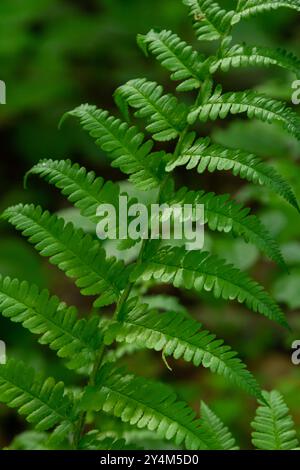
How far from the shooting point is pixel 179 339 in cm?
128

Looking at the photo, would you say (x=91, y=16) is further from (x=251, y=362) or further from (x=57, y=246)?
(x=57, y=246)

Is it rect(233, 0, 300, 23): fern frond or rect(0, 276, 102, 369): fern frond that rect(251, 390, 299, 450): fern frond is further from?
rect(233, 0, 300, 23): fern frond

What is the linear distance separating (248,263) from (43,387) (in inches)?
41.3

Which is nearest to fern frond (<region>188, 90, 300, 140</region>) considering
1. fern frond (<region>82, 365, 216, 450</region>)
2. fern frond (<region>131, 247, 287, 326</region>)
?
fern frond (<region>131, 247, 287, 326</region>)

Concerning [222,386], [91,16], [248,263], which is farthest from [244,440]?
[91,16]

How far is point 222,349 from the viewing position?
1248 millimetres

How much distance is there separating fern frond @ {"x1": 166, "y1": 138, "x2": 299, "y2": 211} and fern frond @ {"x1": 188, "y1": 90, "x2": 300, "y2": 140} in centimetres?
6

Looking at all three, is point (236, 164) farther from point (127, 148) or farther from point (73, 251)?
point (73, 251)

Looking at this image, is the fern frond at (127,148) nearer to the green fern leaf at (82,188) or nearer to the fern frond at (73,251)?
the green fern leaf at (82,188)

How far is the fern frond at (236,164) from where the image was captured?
49.0 inches

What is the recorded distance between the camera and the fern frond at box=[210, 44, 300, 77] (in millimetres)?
1283

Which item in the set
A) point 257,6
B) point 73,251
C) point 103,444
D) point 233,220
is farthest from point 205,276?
point 257,6

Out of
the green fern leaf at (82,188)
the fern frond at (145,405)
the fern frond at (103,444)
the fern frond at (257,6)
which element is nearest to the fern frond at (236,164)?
the green fern leaf at (82,188)

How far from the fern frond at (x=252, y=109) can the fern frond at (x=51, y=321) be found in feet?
1.37
